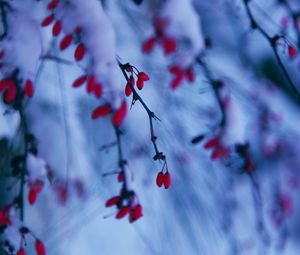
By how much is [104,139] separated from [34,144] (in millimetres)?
1311

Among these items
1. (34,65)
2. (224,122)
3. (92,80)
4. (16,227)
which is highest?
(34,65)

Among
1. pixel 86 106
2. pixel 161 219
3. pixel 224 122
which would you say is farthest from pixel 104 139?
pixel 224 122

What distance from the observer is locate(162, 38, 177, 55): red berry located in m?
1.88

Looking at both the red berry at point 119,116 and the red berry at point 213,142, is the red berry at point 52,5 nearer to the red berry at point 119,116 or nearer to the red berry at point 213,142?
the red berry at point 119,116

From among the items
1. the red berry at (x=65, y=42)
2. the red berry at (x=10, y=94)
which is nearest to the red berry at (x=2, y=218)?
the red berry at (x=10, y=94)

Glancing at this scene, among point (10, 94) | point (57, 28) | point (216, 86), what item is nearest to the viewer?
point (10, 94)

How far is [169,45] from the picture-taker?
6.18ft

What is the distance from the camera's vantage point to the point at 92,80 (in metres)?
1.49

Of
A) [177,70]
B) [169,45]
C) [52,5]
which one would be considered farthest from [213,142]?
[52,5]

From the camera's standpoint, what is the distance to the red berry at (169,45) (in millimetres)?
1878

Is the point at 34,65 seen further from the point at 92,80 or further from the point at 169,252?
the point at 169,252

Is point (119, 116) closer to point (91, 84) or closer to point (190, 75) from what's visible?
point (91, 84)

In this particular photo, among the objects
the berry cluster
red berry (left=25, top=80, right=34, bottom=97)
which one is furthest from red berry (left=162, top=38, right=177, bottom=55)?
red berry (left=25, top=80, right=34, bottom=97)

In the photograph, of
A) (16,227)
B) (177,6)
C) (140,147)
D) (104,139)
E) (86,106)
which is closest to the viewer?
(16,227)
